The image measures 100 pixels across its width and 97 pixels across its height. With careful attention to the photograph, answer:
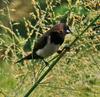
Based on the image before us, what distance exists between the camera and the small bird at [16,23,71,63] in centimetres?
247

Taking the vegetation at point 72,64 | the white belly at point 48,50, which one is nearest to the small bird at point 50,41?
the white belly at point 48,50

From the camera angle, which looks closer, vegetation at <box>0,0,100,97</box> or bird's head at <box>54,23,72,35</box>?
vegetation at <box>0,0,100,97</box>

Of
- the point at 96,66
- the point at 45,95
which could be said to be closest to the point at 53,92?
the point at 45,95

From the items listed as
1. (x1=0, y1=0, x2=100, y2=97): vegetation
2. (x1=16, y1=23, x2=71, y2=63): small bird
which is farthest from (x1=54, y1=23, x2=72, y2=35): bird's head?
(x1=0, y1=0, x2=100, y2=97): vegetation

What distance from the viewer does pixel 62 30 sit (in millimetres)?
2492

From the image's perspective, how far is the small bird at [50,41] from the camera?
2475 millimetres

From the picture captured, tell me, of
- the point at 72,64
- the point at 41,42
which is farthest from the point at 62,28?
the point at 72,64

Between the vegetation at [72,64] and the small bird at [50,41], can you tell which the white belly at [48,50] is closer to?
the small bird at [50,41]

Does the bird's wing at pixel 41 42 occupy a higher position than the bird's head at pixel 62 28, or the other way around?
the bird's head at pixel 62 28

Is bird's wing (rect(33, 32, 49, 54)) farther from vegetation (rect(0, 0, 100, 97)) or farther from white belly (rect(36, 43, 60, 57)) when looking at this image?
vegetation (rect(0, 0, 100, 97))

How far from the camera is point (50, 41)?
8.55 feet

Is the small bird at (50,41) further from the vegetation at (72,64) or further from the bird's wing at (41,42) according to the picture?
the vegetation at (72,64)

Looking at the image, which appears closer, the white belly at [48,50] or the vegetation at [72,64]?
the vegetation at [72,64]

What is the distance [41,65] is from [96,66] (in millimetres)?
237
